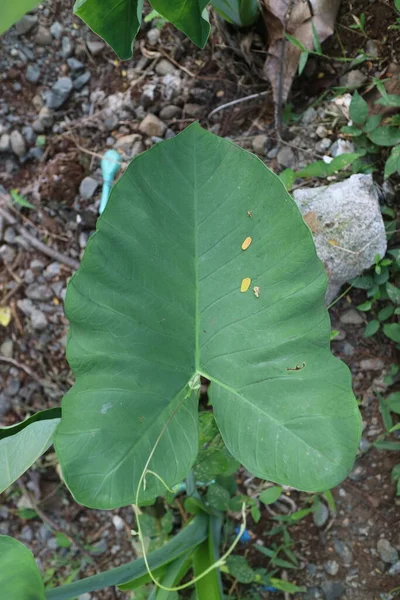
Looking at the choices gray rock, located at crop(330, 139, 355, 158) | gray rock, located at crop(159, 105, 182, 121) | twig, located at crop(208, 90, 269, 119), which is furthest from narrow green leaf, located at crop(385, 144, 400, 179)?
gray rock, located at crop(159, 105, 182, 121)

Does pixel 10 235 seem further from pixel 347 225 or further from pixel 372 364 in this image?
pixel 372 364

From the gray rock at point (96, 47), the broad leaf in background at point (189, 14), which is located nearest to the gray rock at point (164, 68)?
the gray rock at point (96, 47)

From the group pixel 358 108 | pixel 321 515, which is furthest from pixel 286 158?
pixel 321 515

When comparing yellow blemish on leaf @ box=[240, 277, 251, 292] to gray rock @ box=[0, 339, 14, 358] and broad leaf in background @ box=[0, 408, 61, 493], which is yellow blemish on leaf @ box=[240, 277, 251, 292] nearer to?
broad leaf in background @ box=[0, 408, 61, 493]

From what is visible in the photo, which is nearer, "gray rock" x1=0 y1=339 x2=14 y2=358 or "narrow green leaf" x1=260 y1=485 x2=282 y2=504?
"narrow green leaf" x1=260 y1=485 x2=282 y2=504

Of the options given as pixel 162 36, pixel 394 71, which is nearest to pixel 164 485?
pixel 394 71

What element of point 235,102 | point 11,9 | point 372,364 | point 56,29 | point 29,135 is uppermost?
point 11,9
